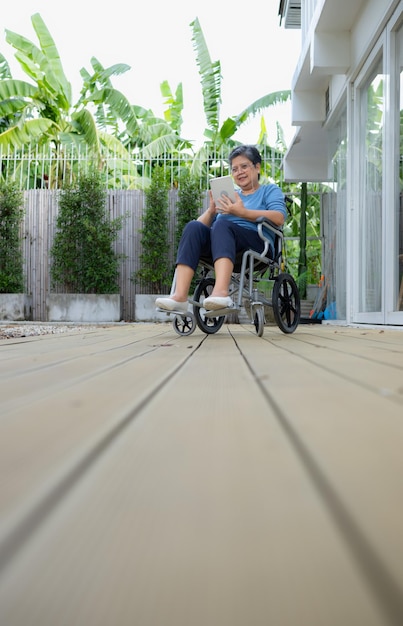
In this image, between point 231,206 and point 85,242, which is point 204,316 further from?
point 85,242

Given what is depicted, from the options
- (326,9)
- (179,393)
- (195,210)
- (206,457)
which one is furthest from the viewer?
(195,210)

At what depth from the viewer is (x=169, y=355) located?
5.40 ft

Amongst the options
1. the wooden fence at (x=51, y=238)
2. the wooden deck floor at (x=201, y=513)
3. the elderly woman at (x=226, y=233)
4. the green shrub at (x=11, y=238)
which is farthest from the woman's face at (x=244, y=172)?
the green shrub at (x=11, y=238)

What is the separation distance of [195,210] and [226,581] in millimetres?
7935

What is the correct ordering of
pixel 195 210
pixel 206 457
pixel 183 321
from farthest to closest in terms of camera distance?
1. pixel 195 210
2. pixel 183 321
3. pixel 206 457

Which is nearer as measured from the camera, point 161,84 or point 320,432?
point 320,432

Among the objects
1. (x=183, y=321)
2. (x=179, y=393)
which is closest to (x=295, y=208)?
(x=183, y=321)

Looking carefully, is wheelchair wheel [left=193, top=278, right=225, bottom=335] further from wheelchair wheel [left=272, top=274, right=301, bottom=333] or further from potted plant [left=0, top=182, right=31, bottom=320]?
potted plant [left=0, top=182, right=31, bottom=320]

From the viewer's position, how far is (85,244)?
Result: 7977 millimetres

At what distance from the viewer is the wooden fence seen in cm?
843

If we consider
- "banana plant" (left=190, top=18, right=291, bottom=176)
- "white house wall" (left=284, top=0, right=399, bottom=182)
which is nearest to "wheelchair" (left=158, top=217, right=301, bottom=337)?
"white house wall" (left=284, top=0, right=399, bottom=182)

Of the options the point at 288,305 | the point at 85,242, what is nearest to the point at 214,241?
the point at 288,305

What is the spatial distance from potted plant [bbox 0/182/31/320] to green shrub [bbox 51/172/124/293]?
51cm

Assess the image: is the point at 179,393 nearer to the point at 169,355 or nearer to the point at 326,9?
the point at 169,355
